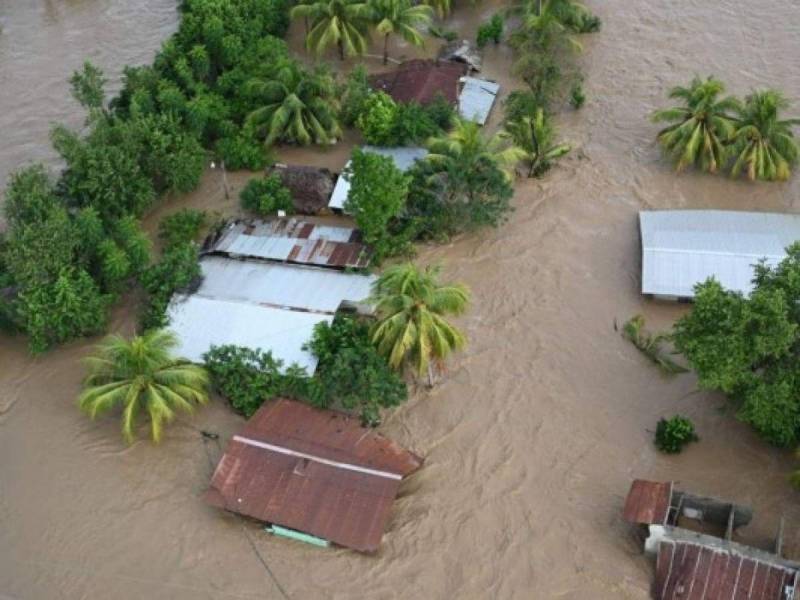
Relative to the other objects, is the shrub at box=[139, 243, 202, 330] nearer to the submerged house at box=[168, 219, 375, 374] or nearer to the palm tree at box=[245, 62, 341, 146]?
the submerged house at box=[168, 219, 375, 374]

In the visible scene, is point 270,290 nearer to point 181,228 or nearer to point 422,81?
A: point 181,228

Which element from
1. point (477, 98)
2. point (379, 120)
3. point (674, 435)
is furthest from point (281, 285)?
point (477, 98)

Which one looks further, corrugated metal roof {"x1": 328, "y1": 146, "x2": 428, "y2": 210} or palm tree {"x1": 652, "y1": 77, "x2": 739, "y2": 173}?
palm tree {"x1": 652, "y1": 77, "x2": 739, "y2": 173}

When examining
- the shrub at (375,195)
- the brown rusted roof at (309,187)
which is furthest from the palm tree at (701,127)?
the brown rusted roof at (309,187)

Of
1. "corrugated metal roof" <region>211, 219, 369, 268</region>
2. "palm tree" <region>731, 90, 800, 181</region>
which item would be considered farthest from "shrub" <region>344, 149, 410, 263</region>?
"palm tree" <region>731, 90, 800, 181</region>

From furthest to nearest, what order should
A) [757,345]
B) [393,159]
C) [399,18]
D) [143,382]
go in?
[399,18] → [393,159] → [143,382] → [757,345]

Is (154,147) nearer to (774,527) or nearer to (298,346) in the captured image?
(298,346)
